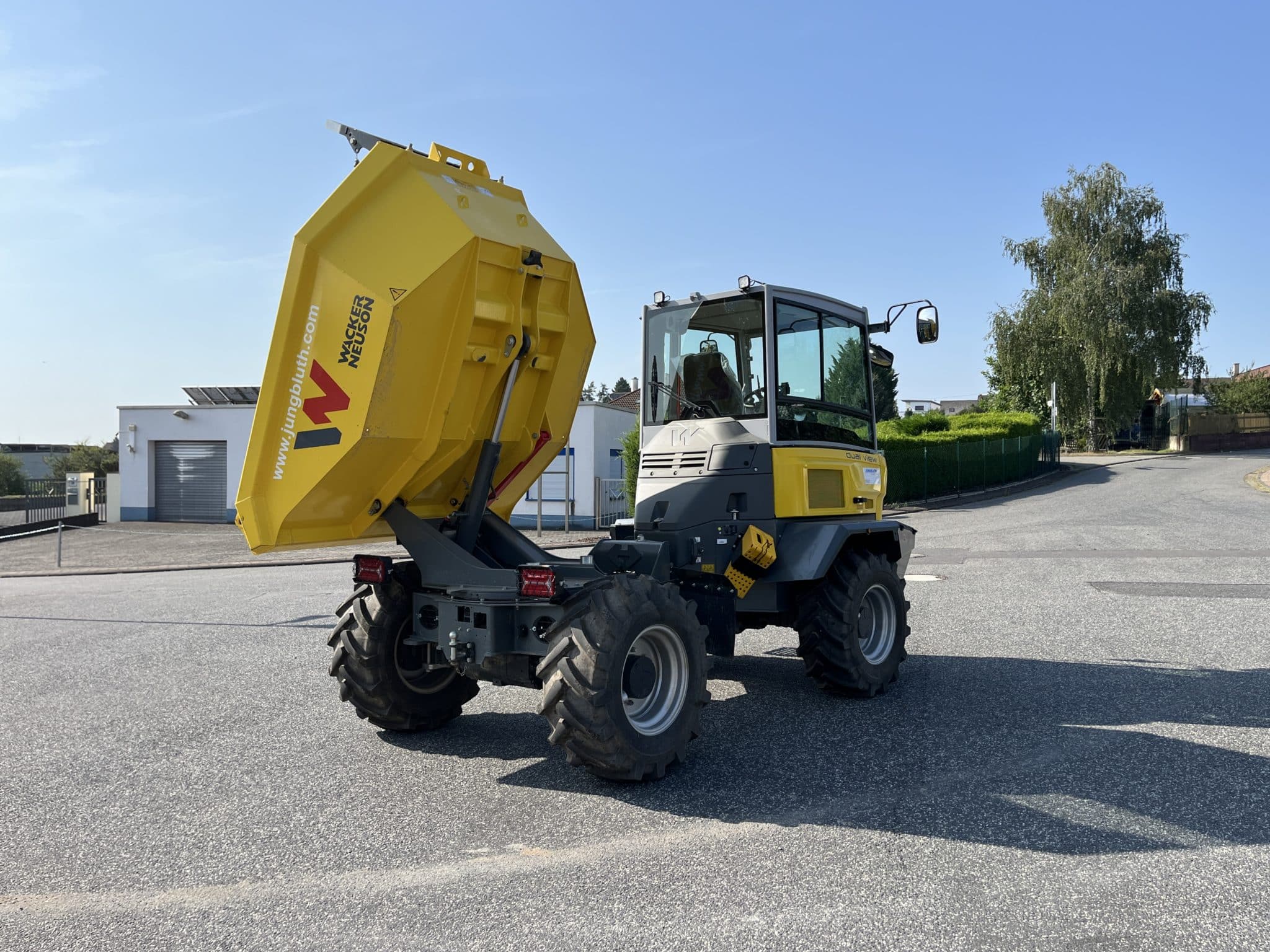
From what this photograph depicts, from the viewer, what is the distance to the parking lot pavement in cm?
2080

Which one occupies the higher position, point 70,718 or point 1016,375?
point 1016,375

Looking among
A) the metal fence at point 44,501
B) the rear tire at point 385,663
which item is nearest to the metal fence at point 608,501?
the metal fence at point 44,501

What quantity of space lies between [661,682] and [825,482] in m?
2.31

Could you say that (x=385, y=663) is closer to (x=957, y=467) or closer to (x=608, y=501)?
(x=608, y=501)

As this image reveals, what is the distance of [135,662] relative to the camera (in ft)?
28.5

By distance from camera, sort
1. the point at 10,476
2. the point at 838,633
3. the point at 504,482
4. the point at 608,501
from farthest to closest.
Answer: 1. the point at 10,476
2. the point at 608,501
3. the point at 838,633
4. the point at 504,482

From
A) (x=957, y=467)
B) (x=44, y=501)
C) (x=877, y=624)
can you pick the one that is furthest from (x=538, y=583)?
(x=44, y=501)

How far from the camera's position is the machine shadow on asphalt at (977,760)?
4.44 m

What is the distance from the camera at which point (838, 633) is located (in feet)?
21.7

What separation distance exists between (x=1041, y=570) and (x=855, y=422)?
787 cm

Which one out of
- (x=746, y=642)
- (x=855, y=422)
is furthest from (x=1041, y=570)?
(x=855, y=422)

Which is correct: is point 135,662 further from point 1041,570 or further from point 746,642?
point 1041,570

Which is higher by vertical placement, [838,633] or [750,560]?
[750,560]

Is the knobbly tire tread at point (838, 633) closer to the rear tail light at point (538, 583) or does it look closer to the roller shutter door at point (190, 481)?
the rear tail light at point (538, 583)
